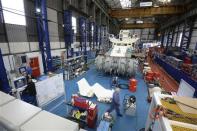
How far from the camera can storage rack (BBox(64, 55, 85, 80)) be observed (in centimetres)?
838

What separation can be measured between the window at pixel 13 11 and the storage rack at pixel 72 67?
12.2 feet

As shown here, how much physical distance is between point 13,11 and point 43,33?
82.0 inches

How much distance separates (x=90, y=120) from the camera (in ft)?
12.9

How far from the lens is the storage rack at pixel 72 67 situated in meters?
8.38

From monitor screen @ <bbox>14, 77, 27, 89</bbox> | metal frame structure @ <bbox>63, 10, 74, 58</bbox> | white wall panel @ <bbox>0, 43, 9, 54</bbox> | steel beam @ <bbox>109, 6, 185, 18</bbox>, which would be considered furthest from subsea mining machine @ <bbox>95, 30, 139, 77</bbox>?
steel beam @ <bbox>109, 6, 185, 18</bbox>

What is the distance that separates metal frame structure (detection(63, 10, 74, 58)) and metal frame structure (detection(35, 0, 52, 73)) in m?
2.47

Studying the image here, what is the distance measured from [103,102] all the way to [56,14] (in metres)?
8.70

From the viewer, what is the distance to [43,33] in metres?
8.38

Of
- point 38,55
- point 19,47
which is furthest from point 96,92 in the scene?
point 19,47

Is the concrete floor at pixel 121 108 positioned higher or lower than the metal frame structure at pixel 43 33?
lower

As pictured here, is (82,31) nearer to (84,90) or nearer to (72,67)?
(72,67)

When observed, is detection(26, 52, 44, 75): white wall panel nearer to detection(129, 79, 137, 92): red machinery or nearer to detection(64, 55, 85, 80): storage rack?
detection(64, 55, 85, 80): storage rack

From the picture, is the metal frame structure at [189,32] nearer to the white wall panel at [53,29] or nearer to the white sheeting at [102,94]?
the white sheeting at [102,94]

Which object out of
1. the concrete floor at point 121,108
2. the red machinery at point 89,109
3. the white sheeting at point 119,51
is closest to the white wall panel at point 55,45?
the concrete floor at point 121,108
